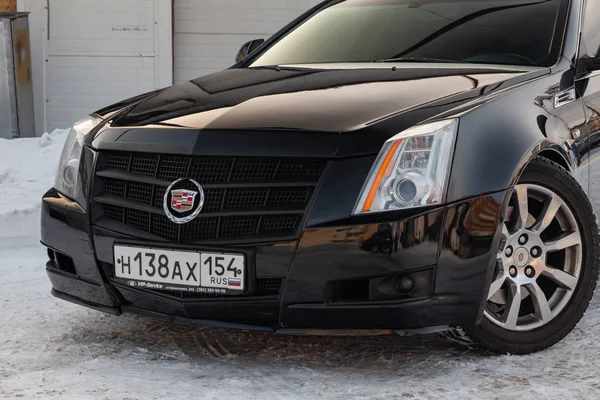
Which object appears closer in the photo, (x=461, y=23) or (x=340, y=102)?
(x=340, y=102)

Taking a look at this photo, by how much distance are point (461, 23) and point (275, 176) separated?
1592 mm

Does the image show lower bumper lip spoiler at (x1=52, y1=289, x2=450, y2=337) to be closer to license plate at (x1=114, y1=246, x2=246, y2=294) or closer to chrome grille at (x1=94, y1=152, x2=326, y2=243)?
license plate at (x1=114, y1=246, x2=246, y2=294)

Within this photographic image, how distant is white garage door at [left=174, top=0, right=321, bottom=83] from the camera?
11.3 meters

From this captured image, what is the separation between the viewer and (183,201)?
340 centimetres

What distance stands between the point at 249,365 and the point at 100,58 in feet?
26.4

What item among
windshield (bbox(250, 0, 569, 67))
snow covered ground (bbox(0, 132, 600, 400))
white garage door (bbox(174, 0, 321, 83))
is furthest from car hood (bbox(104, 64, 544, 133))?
white garage door (bbox(174, 0, 321, 83))

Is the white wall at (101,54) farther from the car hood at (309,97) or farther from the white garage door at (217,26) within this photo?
the car hood at (309,97)

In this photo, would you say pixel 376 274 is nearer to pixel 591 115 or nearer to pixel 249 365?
pixel 249 365

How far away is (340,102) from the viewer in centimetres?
355

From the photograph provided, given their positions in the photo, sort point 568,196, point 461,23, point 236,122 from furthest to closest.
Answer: point 461,23, point 568,196, point 236,122

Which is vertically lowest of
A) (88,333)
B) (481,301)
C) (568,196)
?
(88,333)

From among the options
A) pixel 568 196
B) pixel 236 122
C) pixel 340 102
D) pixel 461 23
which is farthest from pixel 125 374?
pixel 461 23

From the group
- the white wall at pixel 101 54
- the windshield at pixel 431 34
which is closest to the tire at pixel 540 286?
the windshield at pixel 431 34

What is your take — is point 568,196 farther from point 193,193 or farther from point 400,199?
point 193,193
